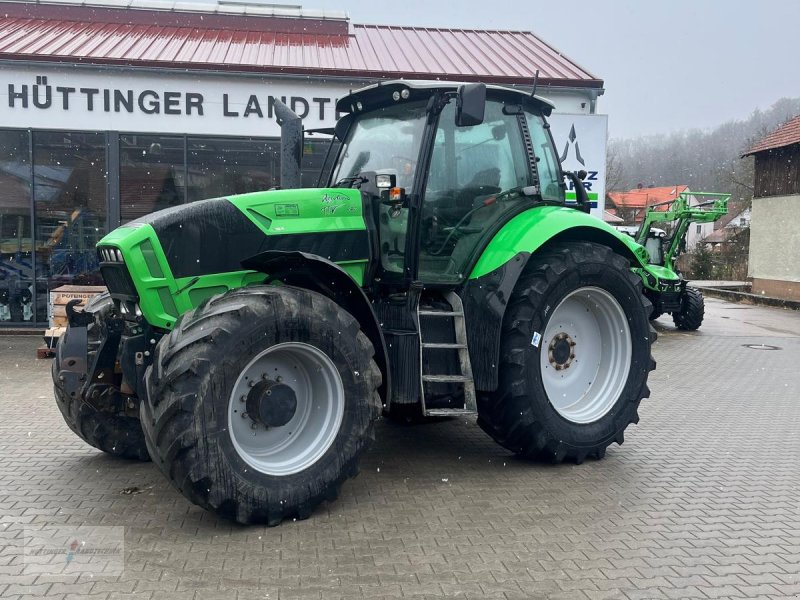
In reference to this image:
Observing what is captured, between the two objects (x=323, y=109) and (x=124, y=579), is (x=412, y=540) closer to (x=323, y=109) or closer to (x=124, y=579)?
(x=124, y=579)

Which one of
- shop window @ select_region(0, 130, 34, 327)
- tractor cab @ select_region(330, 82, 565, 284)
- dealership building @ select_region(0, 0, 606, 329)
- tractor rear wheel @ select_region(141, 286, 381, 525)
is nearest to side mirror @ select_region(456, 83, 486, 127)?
tractor cab @ select_region(330, 82, 565, 284)

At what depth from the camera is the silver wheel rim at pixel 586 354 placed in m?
5.43

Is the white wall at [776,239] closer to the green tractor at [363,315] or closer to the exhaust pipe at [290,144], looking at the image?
the green tractor at [363,315]

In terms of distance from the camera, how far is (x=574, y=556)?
3.70 metres

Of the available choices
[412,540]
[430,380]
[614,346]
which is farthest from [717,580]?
[614,346]

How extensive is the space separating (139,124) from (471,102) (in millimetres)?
8772

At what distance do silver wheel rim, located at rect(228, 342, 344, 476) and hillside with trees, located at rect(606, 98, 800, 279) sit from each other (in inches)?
1376

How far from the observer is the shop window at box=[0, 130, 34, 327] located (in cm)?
1201

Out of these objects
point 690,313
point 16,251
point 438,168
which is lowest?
point 690,313

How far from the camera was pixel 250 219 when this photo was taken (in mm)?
4473

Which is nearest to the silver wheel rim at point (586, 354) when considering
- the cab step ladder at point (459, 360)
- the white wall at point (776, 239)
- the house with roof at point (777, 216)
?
the cab step ladder at point (459, 360)

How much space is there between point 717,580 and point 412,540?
1512mm

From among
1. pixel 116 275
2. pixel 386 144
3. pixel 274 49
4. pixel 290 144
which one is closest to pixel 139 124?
pixel 274 49

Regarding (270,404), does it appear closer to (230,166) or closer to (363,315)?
(363,315)
